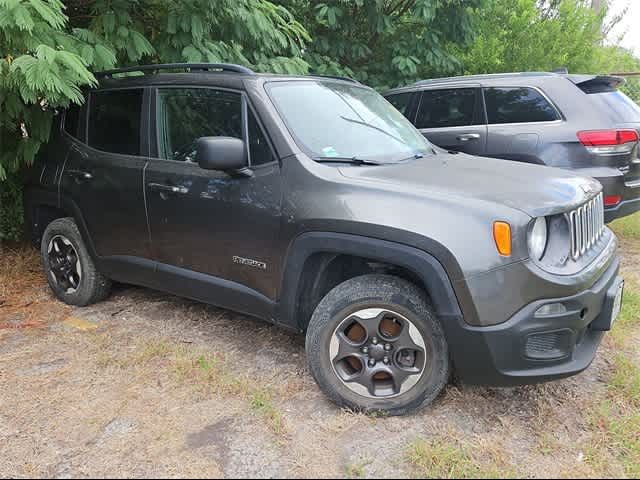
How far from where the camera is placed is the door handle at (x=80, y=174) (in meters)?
4.15

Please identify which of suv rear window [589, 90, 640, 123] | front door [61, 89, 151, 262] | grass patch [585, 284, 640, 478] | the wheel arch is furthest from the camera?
suv rear window [589, 90, 640, 123]

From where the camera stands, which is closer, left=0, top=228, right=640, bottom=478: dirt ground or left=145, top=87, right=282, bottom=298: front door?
left=0, top=228, right=640, bottom=478: dirt ground

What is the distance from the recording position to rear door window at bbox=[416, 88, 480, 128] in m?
5.97

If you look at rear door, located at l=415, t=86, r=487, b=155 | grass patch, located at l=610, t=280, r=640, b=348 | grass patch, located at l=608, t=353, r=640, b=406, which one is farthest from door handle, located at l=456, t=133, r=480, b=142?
grass patch, located at l=608, t=353, r=640, b=406

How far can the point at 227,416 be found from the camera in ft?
9.46

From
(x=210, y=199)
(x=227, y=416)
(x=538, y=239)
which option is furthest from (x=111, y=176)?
(x=538, y=239)

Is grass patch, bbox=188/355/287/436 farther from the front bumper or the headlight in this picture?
the front bumper

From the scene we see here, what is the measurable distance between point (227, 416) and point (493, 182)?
1854 mm

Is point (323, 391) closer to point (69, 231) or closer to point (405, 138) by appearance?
point (405, 138)

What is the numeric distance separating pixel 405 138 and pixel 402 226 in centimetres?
132

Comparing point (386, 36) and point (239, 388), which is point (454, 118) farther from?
point (239, 388)

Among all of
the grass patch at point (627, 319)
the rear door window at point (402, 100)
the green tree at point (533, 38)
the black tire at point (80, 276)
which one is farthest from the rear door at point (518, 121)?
the black tire at point (80, 276)

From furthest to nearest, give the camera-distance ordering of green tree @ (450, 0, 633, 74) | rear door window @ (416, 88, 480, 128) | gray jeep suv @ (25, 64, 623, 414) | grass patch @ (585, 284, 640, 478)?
1. green tree @ (450, 0, 633, 74)
2. rear door window @ (416, 88, 480, 128)
3. gray jeep suv @ (25, 64, 623, 414)
4. grass patch @ (585, 284, 640, 478)

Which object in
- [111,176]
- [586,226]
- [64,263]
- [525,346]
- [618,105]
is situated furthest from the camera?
[618,105]
